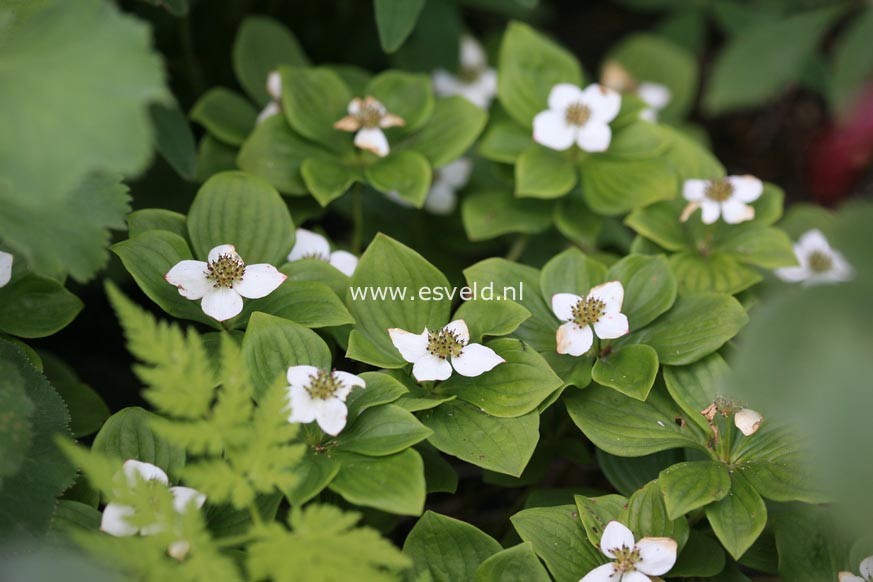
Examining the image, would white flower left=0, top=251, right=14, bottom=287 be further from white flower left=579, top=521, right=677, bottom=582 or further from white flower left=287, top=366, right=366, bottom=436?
white flower left=579, top=521, right=677, bottom=582

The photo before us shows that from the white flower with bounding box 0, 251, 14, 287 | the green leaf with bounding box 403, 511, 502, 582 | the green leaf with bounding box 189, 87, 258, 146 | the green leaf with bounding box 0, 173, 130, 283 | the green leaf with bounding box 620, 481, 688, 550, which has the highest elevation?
the green leaf with bounding box 0, 173, 130, 283

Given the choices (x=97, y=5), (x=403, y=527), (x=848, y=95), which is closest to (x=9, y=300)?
(x=97, y=5)

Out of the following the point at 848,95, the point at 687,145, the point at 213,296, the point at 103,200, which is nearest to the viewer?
the point at 103,200

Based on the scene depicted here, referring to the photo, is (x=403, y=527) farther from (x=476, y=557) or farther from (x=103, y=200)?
(x=103, y=200)

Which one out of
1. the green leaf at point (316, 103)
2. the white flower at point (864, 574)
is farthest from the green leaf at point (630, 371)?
the green leaf at point (316, 103)

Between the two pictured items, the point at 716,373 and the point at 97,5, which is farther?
the point at 716,373

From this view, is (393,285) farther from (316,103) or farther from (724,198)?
(724,198)

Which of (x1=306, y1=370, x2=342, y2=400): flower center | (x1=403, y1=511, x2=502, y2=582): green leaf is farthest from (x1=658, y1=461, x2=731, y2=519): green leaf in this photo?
(x1=306, y1=370, x2=342, y2=400): flower center
